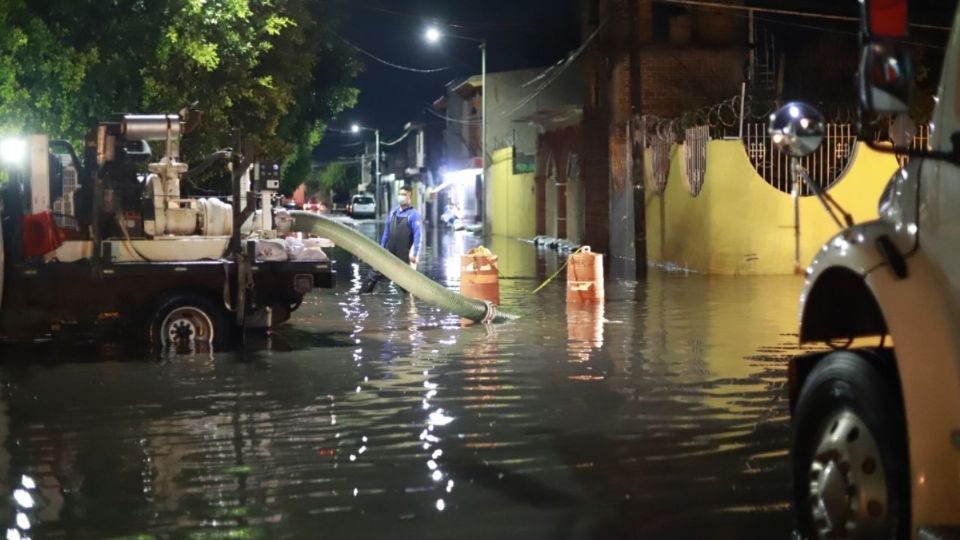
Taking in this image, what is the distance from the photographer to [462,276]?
18.3 metres

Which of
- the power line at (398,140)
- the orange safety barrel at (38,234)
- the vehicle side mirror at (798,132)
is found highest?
the power line at (398,140)

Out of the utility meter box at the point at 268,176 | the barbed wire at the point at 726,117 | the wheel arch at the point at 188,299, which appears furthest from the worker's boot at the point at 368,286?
the wheel arch at the point at 188,299

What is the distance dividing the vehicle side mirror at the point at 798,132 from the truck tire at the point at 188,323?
9586 mm

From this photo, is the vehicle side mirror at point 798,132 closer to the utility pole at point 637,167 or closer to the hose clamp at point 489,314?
the hose clamp at point 489,314

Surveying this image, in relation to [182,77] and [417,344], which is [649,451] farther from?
A: [182,77]

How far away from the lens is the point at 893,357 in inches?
212

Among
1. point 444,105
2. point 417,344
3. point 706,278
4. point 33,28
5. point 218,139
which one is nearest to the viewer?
point 417,344

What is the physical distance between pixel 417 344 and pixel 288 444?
5.71m

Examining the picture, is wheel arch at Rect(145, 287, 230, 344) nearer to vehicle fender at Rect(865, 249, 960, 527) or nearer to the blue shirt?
the blue shirt

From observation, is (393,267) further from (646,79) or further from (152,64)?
(646,79)

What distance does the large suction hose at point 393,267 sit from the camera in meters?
15.8

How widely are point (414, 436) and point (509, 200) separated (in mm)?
41483

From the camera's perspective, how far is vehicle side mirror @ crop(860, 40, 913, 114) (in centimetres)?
480

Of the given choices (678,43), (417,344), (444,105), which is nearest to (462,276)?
(417,344)
